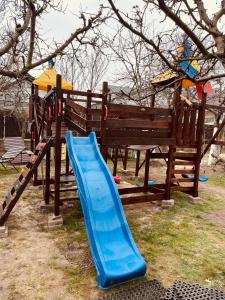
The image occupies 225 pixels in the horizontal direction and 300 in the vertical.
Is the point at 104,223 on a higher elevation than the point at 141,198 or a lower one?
higher

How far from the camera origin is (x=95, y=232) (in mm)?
4590

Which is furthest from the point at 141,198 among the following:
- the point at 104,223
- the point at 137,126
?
the point at 104,223

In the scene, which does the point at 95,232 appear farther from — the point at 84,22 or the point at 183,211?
the point at 84,22

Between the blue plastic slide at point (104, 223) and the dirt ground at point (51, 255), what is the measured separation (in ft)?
1.17

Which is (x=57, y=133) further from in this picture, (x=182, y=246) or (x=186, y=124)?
(x=186, y=124)

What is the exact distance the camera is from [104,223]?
481 centimetres

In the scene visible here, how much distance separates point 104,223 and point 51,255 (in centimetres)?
114

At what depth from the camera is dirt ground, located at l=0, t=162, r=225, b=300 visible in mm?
3965

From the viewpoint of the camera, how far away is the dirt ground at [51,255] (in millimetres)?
3965

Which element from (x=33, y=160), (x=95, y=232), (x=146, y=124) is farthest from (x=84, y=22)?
(x=95, y=232)

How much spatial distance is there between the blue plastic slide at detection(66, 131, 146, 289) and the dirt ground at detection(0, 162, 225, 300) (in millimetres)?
356

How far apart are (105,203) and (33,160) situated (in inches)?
92.9

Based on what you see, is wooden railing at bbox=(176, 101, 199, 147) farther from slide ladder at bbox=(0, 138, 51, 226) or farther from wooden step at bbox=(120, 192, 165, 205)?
slide ladder at bbox=(0, 138, 51, 226)

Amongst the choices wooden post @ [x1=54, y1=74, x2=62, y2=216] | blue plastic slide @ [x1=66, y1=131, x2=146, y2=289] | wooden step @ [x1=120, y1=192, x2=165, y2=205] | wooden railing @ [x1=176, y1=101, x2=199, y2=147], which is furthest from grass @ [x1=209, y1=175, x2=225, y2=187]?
wooden post @ [x1=54, y1=74, x2=62, y2=216]
